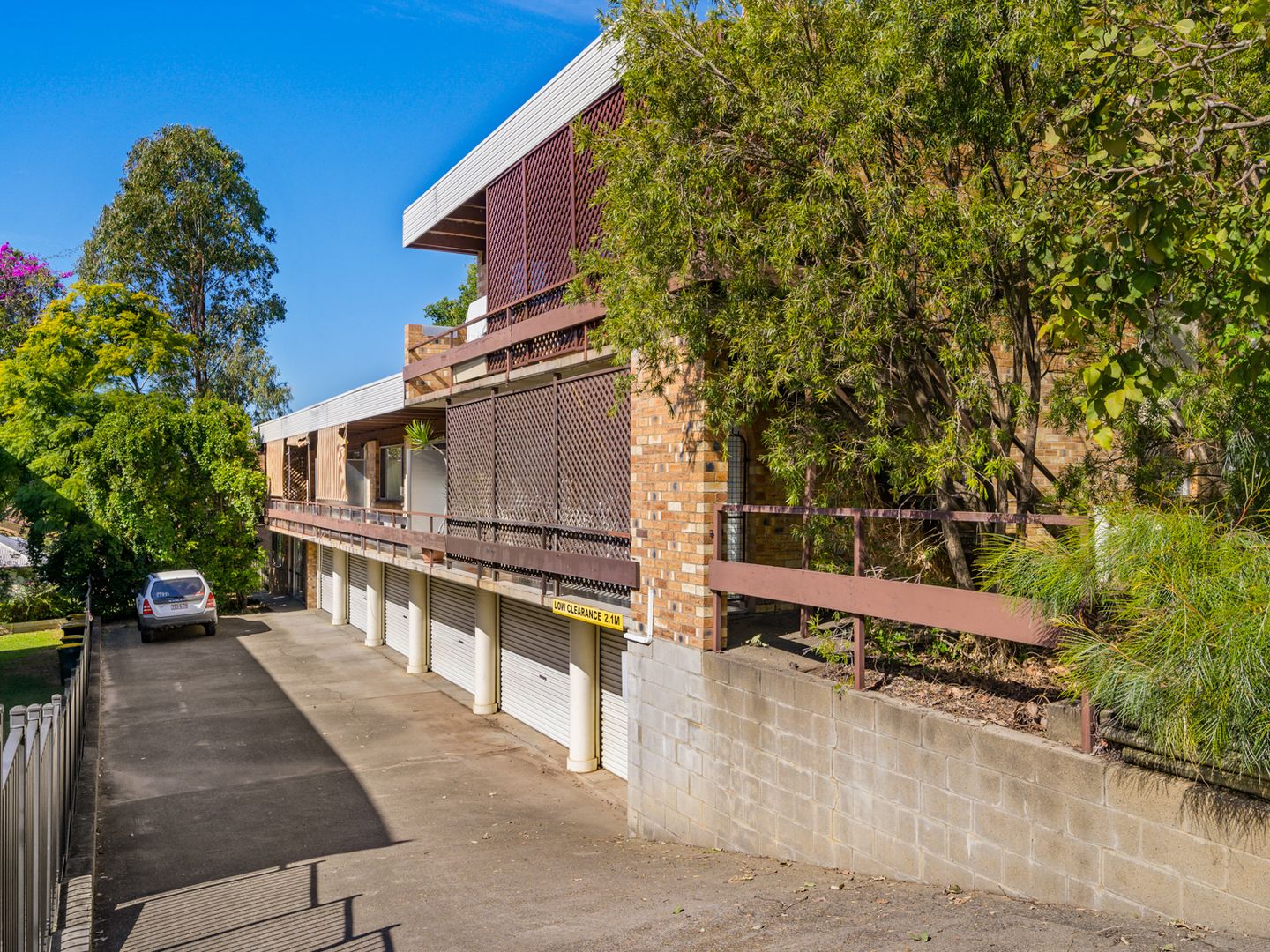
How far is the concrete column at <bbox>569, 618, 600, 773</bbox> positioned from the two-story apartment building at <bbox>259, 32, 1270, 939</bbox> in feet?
0.12

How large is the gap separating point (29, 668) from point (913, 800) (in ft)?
65.9

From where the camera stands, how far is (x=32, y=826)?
18.4 ft

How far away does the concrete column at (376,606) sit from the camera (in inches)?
938

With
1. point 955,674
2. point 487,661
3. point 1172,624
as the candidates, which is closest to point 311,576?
point 487,661

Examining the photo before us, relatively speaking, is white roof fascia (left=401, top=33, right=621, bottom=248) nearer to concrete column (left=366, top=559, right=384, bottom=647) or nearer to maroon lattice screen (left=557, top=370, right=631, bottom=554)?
maroon lattice screen (left=557, top=370, right=631, bottom=554)

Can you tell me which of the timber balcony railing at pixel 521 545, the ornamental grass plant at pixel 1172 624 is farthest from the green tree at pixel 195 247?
the ornamental grass plant at pixel 1172 624

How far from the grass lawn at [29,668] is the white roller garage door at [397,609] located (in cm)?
698

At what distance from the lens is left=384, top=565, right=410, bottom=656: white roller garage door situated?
882 inches

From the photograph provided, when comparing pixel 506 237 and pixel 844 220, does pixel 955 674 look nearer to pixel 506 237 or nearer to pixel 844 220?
pixel 844 220

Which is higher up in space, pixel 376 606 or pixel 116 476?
pixel 116 476

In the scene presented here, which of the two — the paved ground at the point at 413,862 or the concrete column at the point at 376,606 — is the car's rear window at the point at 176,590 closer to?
the concrete column at the point at 376,606

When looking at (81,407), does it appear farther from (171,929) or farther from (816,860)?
(816,860)

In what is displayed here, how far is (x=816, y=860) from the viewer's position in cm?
736

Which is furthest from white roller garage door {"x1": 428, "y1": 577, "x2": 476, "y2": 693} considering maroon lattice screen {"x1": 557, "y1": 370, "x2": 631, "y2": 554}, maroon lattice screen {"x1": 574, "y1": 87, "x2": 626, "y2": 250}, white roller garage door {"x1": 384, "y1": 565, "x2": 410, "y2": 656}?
maroon lattice screen {"x1": 574, "y1": 87, "x2": 626, "y2": 250}
